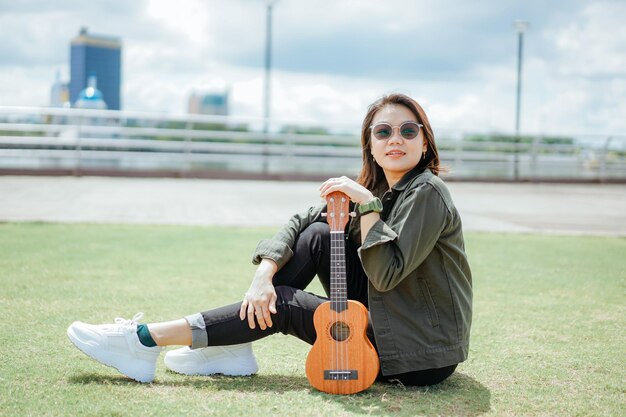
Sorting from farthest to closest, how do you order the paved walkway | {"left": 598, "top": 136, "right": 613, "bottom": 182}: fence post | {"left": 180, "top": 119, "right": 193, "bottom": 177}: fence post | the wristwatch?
{"left": 598, "top": 136, "right": 613, "bottom": 182}: fence post
{"left": 180, "top": 119, "right": 193, "bottom": 177}: fence post
the paved walkway
the wristwatch

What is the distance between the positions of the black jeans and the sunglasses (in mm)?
486

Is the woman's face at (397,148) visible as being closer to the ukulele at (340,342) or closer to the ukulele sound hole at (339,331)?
the ukulele at (340,342)

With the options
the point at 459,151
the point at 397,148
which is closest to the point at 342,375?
the point at 397,148

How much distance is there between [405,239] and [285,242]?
0.65m

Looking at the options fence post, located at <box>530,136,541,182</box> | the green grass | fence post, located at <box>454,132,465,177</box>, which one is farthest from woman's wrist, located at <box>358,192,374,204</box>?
fence post, located at <box>530,136,541,182</box>

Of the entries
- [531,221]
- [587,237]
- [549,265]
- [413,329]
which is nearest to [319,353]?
[413,329]

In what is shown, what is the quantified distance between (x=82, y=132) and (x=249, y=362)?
1386 centimetres

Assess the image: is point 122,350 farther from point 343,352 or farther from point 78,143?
point 78,143

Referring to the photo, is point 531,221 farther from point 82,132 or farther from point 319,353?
point 82,132

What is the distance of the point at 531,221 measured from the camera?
10742mm

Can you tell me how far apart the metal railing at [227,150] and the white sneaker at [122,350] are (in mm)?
13061

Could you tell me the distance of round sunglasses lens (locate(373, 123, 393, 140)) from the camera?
10.7 feet

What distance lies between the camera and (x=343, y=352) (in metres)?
3.12

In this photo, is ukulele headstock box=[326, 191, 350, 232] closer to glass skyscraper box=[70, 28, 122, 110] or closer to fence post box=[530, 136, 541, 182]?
fence post box=[530, 136, 541, 182]
